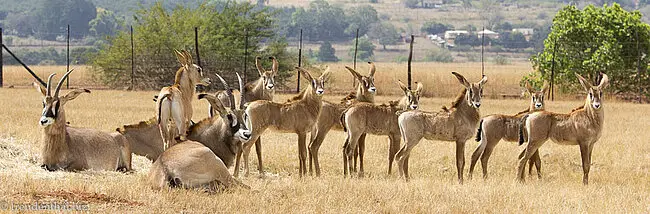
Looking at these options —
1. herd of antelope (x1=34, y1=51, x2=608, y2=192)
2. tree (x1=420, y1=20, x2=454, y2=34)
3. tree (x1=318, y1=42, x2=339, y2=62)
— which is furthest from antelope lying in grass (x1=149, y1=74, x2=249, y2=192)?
tree (x1=420, y1=20, x2=454, y2=34)

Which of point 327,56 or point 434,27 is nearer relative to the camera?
point 327,56

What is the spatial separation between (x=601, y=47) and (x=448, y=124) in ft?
75.3

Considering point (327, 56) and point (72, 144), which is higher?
point (327, 56)

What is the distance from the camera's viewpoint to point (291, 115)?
14.3 meters

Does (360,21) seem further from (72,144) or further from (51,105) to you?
(51,105)

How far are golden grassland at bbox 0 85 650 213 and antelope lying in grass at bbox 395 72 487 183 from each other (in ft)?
1.49

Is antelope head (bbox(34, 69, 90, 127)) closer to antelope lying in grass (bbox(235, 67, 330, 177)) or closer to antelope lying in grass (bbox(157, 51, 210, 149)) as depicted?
antelope lying in grass (bbox(157, 51, 210, 149))

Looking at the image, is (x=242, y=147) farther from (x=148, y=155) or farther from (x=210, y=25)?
(x=210, y=25)

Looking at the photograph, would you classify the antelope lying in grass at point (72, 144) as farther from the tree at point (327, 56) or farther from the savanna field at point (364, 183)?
the tree at point (327, 56)

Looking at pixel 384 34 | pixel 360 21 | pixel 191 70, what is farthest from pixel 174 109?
pixel 360 21

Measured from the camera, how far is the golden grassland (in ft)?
33.2

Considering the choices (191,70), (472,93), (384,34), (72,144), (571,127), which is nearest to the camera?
(72,144)

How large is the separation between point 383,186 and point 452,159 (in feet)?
16.6

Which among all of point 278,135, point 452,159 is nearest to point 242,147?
point 452,159
